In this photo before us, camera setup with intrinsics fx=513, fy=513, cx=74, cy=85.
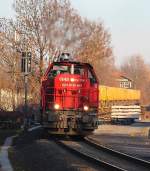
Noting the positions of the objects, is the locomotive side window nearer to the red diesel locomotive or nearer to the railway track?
the red diesel locomotive

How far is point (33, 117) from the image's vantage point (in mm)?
35188

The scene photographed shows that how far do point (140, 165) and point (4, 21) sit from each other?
1166 inches

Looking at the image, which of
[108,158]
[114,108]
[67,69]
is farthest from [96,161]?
[114,108]

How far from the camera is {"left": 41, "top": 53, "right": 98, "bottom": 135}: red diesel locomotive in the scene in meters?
23.2

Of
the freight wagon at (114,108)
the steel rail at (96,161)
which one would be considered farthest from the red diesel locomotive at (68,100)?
the freight wagon at (114,108)

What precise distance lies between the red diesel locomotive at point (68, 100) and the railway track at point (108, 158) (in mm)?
1246

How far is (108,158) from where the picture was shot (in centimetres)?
1662

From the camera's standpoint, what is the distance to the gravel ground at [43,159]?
46.0ft

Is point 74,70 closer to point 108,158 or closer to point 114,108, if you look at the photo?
point 108,158

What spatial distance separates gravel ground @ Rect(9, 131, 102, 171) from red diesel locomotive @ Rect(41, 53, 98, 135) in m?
2.03

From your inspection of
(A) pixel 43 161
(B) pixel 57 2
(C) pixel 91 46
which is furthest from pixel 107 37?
(A) pixel 43 161

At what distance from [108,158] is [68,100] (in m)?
7.52

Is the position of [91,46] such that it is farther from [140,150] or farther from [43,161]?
[43,161]

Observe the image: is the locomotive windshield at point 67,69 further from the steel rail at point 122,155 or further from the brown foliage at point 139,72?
the brown foliage at point 139,72
